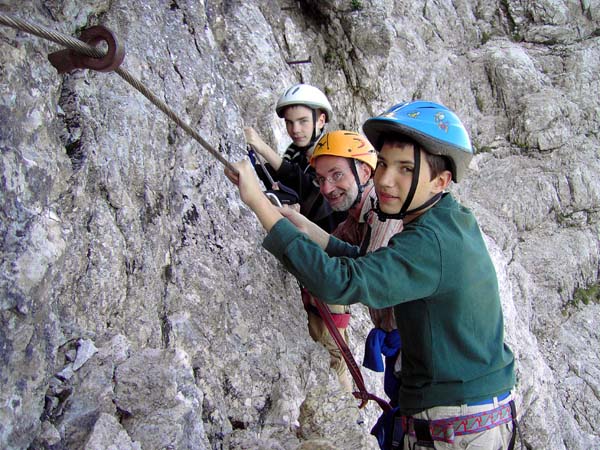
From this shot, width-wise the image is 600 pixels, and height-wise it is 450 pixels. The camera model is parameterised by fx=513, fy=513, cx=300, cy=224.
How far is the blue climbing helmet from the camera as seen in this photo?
10.3 feet

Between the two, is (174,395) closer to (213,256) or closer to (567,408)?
(213,256)

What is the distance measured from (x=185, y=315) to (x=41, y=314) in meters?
1.25

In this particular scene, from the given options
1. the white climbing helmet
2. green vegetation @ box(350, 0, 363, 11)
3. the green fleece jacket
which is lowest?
the green fleece jacket

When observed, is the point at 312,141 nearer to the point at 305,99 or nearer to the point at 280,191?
the point at 305,99

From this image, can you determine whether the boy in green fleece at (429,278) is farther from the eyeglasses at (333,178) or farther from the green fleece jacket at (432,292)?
the eyeglasses at (333,178)

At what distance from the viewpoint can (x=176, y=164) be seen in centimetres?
414

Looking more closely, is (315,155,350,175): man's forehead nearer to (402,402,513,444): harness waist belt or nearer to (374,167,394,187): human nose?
(374,167,394,187): human nose

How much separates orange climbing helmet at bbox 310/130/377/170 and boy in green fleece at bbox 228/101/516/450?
4.92ft

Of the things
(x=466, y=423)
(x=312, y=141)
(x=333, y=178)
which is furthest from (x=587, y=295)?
(x=466, y=423)

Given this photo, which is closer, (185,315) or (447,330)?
(447,330)

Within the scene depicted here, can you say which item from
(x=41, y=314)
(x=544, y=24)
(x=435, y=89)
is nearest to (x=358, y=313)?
(x=41, y=314)

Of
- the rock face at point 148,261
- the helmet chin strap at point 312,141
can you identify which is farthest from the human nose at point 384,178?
the helmet chin strap at point 312,141

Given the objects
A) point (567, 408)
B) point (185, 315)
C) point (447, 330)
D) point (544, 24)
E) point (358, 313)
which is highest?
point (544, 24)

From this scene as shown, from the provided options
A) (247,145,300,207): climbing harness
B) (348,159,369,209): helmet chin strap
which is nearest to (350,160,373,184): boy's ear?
(348,159,369,209): helmet chin strap
